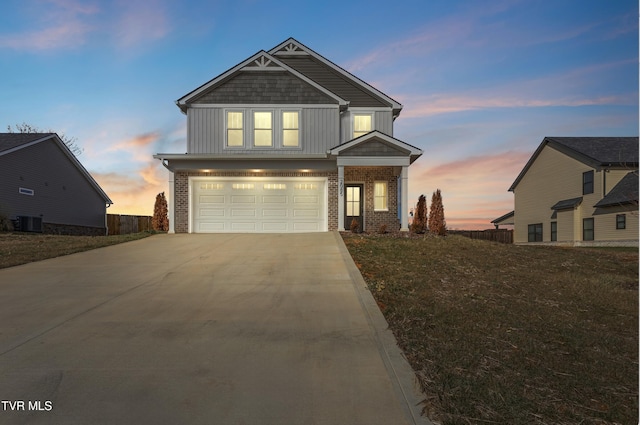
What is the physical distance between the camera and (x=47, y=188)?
86.8 ft

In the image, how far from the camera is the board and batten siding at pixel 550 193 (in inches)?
1038

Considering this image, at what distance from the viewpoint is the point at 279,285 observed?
836 centimetres

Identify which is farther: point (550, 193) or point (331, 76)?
point (550, 193)

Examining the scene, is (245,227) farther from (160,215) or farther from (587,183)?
(587,183)

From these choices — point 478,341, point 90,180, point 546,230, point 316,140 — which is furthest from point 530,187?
point 90,180

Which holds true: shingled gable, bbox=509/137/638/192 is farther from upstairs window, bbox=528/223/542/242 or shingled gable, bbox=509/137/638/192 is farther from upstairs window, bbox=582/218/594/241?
upstairs window, bbox=528/223/542/242

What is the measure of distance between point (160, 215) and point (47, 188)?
1215 centimetres

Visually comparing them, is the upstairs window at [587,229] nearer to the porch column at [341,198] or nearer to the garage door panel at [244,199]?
the porch column at [341,198]

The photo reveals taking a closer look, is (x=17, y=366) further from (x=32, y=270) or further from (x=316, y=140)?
(x=316, y=140)

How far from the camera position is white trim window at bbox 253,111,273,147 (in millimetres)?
19125

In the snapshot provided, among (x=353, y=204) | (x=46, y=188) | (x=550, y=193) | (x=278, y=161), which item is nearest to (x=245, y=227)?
(x=278, y=161)

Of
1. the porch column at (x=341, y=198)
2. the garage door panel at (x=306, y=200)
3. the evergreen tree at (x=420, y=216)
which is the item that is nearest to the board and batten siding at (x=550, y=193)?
the evergreen tree at (x=420, y=216)

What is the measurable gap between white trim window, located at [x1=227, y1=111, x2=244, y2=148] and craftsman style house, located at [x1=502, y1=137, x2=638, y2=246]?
18.2 metres

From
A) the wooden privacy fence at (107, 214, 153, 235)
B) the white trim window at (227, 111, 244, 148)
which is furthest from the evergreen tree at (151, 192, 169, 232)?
the wooden privacy fence at (107, 214, 153, 235)
